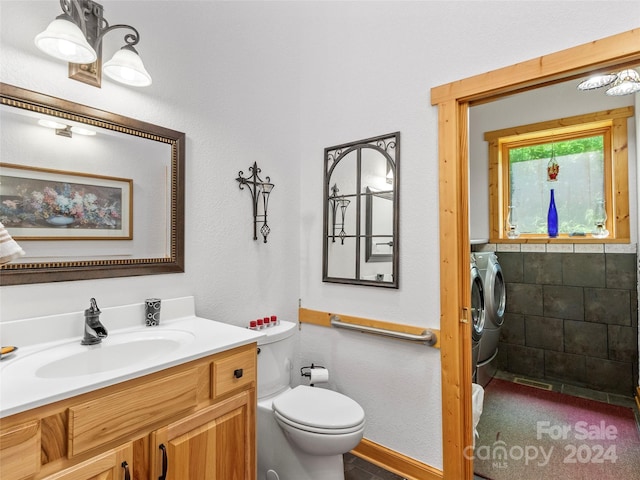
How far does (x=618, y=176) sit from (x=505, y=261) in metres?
1.10

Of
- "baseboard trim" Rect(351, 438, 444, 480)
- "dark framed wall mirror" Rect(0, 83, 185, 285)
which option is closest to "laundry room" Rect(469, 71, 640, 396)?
"baseboard trim" Rect(351, 438, 444, 480)

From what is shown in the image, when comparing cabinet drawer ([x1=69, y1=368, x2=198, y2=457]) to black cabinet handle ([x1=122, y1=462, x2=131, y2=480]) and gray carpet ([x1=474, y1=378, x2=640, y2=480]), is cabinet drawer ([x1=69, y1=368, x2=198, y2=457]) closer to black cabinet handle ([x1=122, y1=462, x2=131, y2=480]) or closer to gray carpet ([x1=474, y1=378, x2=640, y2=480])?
black cabinet handle ([x1=122, y1=462, x2=131, y2=480])

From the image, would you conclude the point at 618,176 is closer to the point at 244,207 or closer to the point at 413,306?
the point at 413,306

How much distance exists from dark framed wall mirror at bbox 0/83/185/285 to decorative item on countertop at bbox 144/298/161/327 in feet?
0.52

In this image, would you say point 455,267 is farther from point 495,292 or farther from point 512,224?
point 512,224

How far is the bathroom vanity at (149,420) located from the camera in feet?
2.84

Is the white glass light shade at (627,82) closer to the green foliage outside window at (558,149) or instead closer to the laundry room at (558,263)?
the laundry room at (558,263)

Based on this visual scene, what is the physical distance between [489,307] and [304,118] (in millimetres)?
2127

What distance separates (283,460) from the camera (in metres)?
1.74

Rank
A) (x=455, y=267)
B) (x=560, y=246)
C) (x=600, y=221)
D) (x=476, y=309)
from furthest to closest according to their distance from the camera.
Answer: (x=560, y=246) → (x=600, y=221) → (x=476, y=309) → (x=455, y=267)

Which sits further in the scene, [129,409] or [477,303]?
[477,303]

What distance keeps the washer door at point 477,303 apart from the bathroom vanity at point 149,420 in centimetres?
186

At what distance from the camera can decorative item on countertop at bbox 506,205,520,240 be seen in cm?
334

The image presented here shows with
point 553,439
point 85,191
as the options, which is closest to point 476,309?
point 553,439
